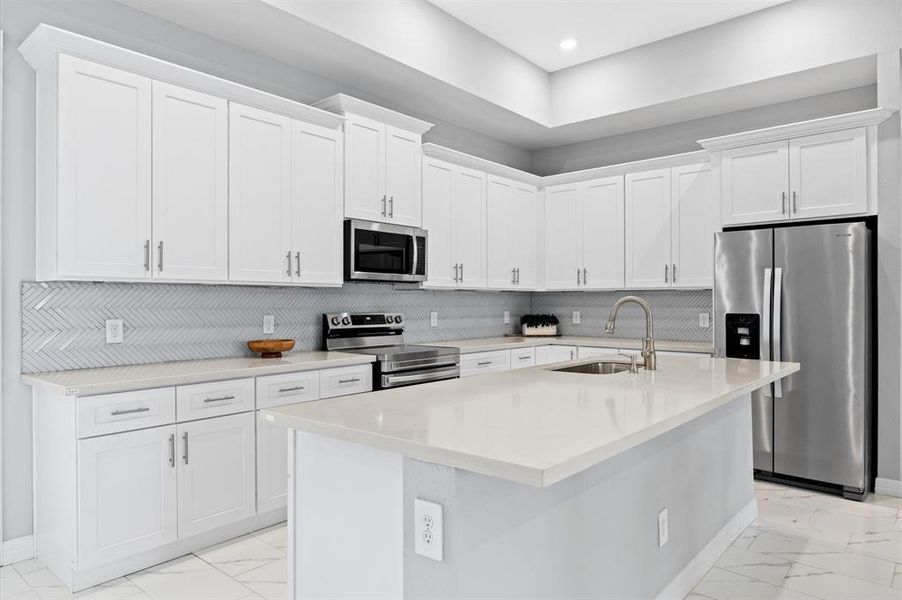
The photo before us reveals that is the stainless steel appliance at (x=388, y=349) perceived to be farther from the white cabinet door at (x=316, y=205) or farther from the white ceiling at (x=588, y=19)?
the white ceiling at (x=588, y=19)

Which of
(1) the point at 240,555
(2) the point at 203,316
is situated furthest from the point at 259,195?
(1) the point at 240,555

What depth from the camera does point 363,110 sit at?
401 centimetres

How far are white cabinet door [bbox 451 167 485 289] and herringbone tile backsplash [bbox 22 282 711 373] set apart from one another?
362 mm

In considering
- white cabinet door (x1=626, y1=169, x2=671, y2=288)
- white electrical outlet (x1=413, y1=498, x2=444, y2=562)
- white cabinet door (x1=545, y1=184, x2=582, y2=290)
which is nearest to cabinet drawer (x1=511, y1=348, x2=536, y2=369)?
white cabinet door (x1=545, y1=184, x2=582, y2=290)

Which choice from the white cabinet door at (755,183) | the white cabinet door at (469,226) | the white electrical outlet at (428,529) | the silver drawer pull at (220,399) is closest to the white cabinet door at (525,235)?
the white cabinet door at (469,226)

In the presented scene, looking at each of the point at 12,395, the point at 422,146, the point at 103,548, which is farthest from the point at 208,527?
the point at 422,146

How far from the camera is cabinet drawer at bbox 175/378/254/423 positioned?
2.83 m

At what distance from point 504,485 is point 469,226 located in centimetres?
364

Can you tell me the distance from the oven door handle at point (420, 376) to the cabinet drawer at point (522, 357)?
87 centimetres

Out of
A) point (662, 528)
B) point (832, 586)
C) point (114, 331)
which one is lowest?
point (832, 586)

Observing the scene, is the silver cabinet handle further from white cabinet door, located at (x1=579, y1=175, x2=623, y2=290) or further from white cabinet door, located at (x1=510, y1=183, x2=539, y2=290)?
white cabinet door, located at (x1=579, y1=175, x2=623, y2=290)

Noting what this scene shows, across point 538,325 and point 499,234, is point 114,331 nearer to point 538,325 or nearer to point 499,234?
point 499,234

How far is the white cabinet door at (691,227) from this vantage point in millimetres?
4750

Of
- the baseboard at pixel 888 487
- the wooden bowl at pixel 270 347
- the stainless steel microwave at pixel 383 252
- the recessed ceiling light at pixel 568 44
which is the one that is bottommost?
the baseboard at pixel 888 487
